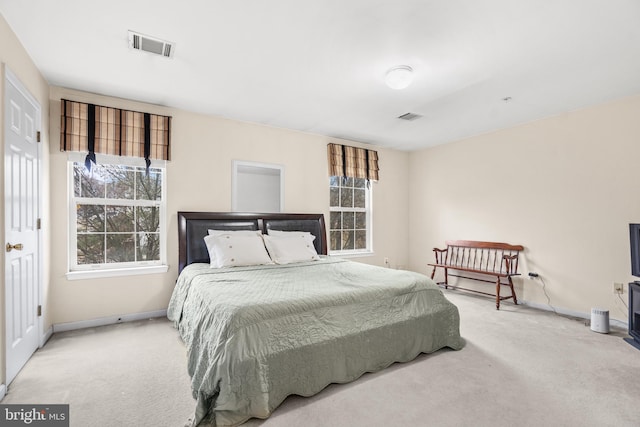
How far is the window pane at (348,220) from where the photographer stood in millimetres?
5199

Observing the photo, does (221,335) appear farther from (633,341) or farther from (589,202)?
(589,202)

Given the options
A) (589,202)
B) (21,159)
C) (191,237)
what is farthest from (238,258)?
(589,202)

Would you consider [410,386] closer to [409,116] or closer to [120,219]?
[409,116]

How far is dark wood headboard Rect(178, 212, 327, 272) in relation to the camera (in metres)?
3.60

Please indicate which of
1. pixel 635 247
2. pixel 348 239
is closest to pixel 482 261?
pixel 635 247

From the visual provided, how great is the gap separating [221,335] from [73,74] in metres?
2.80

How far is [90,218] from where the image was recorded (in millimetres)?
3346

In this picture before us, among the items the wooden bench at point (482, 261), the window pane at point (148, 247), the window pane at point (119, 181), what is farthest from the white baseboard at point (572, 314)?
the window pane at point (119, 181)

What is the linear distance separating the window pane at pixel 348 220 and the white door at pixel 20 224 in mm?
3815

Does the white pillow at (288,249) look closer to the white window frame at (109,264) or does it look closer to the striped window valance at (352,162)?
the white window frame at (109,264)

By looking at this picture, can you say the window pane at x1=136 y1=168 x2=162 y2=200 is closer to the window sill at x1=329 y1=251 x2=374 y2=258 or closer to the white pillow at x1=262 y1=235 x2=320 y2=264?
the white pillow at x1=262 y1=235 x2=320 y2=264

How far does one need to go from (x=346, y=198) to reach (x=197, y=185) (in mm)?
2422

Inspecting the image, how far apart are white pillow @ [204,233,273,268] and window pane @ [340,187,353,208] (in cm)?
199

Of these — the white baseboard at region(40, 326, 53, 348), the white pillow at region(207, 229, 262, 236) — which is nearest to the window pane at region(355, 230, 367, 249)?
the white pillow at region(207, 229, 262, 236)
